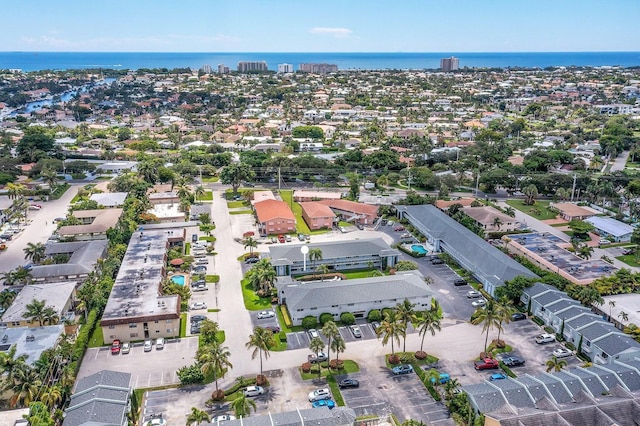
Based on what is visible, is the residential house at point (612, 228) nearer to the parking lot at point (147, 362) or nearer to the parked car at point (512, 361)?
the parked car at point (512, 361)

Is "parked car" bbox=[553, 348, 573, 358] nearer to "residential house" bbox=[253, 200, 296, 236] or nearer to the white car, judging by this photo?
the white car

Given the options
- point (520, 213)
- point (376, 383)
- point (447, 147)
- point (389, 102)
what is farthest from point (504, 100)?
point (376, 383)

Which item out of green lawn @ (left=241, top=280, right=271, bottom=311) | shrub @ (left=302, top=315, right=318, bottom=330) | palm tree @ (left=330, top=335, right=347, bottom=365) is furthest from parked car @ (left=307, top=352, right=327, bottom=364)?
green lawn @ (left=241, top=280, right=271, bottom=311)

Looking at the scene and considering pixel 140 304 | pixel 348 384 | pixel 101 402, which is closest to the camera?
pixel 101 402

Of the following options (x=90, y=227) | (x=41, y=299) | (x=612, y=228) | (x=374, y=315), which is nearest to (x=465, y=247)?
(x=374, y=315)

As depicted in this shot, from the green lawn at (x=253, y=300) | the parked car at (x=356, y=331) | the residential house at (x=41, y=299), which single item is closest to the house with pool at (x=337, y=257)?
Result: the green lawn at (x=253, y=300)

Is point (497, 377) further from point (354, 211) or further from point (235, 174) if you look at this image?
point (235, 174)

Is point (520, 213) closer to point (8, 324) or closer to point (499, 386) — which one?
point (499, 386)

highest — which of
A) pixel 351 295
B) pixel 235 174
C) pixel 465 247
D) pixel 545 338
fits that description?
pixel 235 174
